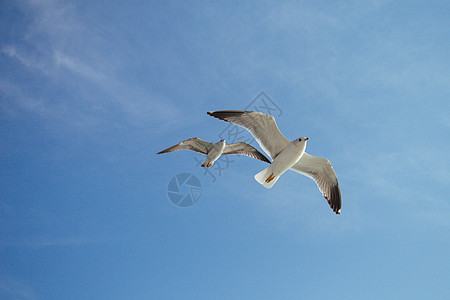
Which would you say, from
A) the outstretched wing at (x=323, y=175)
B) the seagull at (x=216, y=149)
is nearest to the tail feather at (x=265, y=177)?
the outstretched wing at (x=323, y=175)

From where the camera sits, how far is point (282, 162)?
1012 cm

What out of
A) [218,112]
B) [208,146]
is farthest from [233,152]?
[218,112]

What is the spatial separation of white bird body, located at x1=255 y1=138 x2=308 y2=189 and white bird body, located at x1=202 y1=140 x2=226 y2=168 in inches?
128

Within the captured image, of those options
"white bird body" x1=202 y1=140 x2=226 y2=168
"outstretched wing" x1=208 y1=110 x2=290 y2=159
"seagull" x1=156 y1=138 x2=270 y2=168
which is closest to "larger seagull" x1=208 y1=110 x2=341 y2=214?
"outstretched wing" x1=208 y1=110 x2=290 y2=159

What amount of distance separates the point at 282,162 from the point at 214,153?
3.83 m

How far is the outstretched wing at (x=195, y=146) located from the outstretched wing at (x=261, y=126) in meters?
3.71

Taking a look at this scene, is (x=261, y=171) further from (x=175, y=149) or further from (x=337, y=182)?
(x=175, y=149)

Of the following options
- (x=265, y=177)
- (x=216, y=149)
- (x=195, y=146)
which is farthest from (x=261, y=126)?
(x=195, y=146)

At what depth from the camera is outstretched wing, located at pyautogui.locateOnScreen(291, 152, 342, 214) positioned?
35.0 feet

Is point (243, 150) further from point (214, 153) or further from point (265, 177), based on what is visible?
point (265, 177)

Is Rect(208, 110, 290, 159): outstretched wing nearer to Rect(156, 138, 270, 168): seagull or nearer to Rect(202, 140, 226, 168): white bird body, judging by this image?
Rect(156, 138, 270, 168): seagull

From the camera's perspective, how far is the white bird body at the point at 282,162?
391 inches

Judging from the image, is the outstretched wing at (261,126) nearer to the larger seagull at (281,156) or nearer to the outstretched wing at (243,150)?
the larger seagull at (281,156)

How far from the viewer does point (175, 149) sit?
13.5 meters
